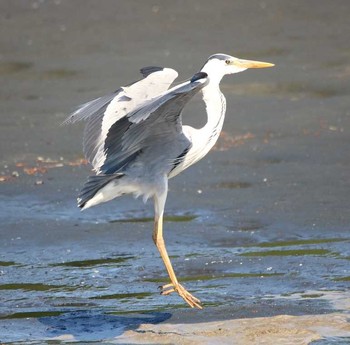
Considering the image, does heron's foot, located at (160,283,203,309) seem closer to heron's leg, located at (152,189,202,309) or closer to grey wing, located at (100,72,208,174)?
heron's leg, located at (152,189,202,309)

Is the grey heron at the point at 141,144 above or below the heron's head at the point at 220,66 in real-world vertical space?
below

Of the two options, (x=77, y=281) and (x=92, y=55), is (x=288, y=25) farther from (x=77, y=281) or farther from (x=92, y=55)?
(x=77, y=281)

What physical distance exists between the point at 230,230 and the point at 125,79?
15.4ft

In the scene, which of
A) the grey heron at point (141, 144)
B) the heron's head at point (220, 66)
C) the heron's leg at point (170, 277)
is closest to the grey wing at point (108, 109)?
the grey heron at point (141, 144)

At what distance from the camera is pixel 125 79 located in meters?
13.1

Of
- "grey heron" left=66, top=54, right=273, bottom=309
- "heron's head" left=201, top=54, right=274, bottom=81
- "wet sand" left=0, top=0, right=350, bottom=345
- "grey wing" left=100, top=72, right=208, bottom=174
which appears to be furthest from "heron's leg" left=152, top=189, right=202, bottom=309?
"heron's head" left=201, top=54, right=274, bottom=81

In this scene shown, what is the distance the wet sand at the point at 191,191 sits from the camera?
704 centimetres

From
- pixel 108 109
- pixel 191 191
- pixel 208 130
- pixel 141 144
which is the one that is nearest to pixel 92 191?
pixel 141 144

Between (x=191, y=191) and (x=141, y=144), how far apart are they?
8.14ft

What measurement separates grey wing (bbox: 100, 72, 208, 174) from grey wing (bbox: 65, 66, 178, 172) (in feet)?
0.39

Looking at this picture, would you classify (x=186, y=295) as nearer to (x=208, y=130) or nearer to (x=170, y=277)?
(x=170, y=277)

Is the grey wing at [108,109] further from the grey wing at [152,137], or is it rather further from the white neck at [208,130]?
the white neck at [208,130]

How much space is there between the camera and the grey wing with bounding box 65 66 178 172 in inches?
291

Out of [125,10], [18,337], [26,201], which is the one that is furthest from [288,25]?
[18,337]
